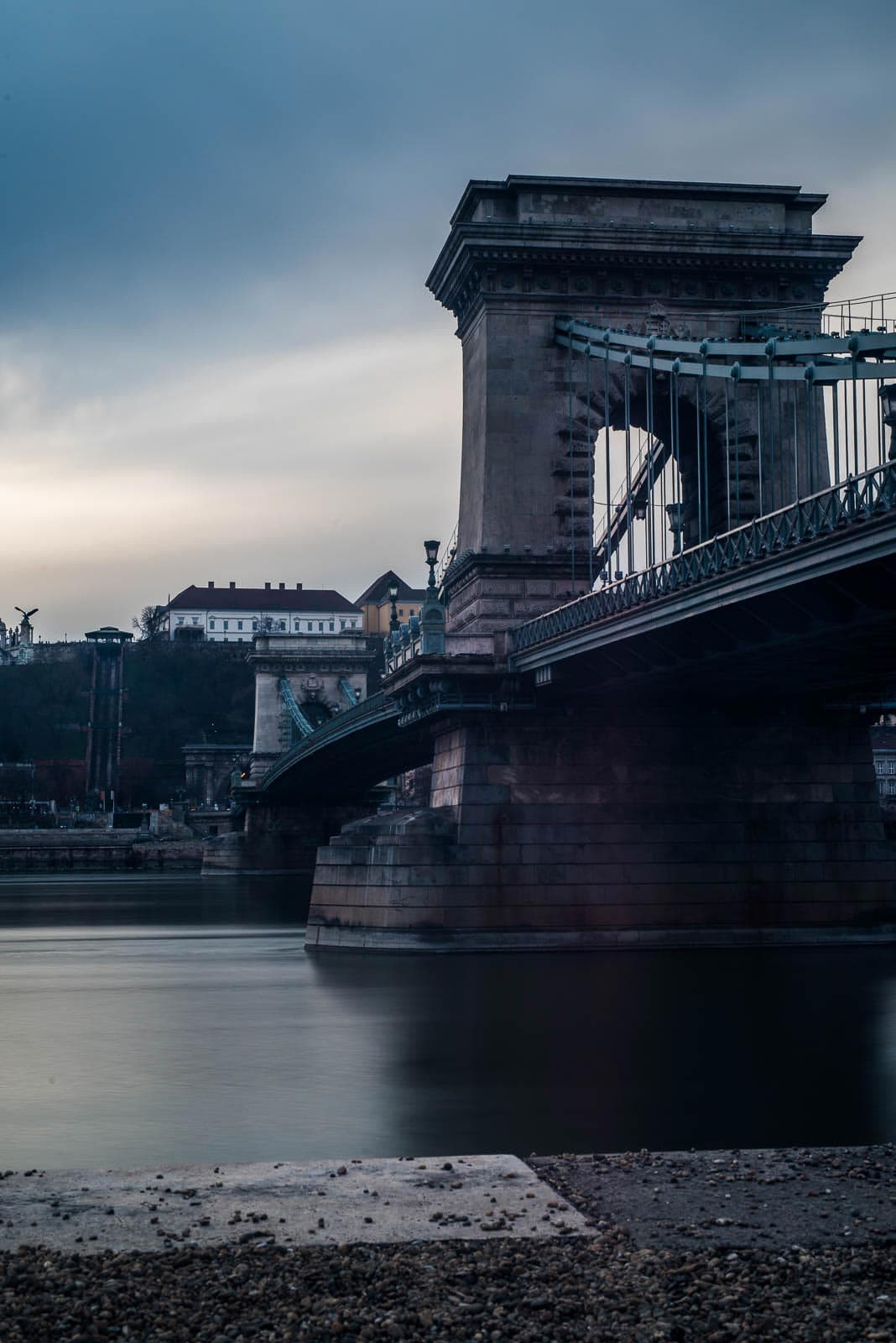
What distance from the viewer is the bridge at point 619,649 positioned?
33812 millimetres

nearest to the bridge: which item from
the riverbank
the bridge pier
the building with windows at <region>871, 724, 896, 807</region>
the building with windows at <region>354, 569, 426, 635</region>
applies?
the bridge pier

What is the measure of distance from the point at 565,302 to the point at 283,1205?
101 feet

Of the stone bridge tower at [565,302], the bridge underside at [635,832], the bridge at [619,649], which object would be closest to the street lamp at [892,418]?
the bridge at [619,649]

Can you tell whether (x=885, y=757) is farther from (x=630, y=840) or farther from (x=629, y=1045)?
(x=629, y=1045)

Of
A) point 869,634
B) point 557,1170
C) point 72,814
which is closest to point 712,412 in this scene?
point 869,634

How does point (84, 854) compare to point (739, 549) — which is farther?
point (84, 854)

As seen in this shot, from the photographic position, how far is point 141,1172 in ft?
38.0

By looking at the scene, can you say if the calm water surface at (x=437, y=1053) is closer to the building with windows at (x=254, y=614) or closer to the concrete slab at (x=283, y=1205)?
the concrete slab at (x=283, y=1205)

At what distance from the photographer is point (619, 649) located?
31.5m

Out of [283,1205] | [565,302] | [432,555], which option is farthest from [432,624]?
[283,1205]

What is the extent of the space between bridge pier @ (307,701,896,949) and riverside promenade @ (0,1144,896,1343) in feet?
74.5

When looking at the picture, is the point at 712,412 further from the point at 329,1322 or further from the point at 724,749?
the point at 329,1322

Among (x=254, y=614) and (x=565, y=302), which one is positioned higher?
(x=254, y=614)

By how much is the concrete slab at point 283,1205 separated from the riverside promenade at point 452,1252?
0.08 ft
